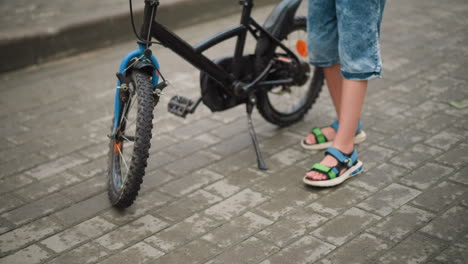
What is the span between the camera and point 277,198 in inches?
148

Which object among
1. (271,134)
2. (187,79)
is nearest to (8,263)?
(271,134)

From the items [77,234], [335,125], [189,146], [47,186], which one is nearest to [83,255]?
[77,234]

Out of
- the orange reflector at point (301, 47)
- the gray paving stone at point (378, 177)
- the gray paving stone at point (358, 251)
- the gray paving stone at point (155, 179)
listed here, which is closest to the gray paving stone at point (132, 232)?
the gray paving stone at point (155, 179)

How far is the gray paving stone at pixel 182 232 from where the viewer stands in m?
3.36

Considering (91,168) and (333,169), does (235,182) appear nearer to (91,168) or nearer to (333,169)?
(333,169)

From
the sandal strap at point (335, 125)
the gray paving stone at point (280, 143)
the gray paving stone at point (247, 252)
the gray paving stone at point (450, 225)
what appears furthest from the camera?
the sandal strap at point (335, 125)

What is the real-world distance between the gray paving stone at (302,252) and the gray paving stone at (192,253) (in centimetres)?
28

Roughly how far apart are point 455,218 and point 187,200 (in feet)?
4.78

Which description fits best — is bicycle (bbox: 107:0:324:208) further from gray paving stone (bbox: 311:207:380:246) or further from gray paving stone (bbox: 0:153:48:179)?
gray paving stone (bbox: 311:207:380:246)

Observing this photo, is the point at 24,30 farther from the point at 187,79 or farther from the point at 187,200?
the point at 187,200

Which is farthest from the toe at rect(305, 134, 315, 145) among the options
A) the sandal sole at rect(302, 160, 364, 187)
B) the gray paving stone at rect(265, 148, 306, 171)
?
the sandal sole at rect(302, 160, 364, 187)

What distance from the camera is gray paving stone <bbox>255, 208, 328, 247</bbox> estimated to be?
3350mm

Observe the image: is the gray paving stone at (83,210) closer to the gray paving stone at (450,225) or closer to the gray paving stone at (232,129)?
the gray paving stone at (232,129)

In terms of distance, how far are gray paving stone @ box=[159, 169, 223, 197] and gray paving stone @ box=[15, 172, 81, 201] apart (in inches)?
23.6
